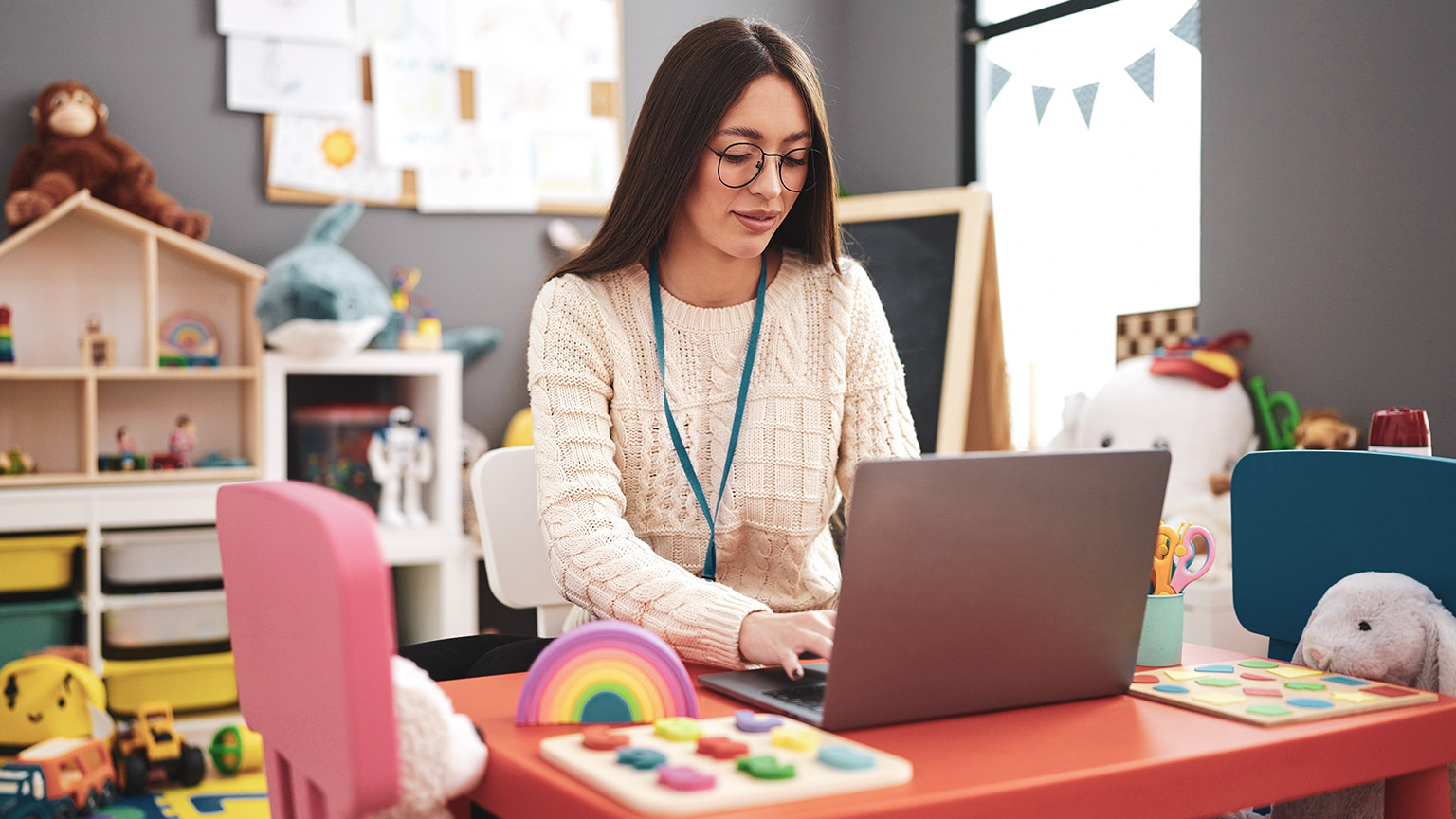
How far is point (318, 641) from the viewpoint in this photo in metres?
0.60

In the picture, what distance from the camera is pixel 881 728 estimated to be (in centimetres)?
72

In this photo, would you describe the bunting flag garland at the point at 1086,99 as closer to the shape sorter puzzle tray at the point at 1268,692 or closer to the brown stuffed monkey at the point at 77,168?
the brown stuffed monkey at the point at 77,168

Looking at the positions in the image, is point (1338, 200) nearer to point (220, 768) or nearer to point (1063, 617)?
point (1063, 617)

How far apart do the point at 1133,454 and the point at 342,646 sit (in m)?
0.48

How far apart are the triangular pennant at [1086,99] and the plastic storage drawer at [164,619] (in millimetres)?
2186

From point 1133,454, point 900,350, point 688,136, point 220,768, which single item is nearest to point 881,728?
point 1133,454

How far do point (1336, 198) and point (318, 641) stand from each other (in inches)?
84.2

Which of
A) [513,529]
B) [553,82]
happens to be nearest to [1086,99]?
[553,82]

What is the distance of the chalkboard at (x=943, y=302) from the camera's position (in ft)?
7.73

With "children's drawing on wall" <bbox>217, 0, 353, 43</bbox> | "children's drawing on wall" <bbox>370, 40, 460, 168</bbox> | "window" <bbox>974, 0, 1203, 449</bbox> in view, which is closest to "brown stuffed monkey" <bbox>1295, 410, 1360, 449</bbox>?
"window" <bbox>974, 0, 1203, 449</bbox>

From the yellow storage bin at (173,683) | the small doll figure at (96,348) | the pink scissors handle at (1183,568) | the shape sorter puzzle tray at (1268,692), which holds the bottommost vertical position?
the yellow storage bin at (173,683)

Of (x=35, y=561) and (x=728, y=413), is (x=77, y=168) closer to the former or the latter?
(x=35, y=561)

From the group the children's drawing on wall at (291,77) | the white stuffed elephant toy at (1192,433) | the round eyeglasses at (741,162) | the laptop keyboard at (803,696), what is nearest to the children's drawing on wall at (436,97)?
the children's drawing on wall at (291,77)

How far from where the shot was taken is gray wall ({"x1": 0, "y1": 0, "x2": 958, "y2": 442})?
8.75 ft
